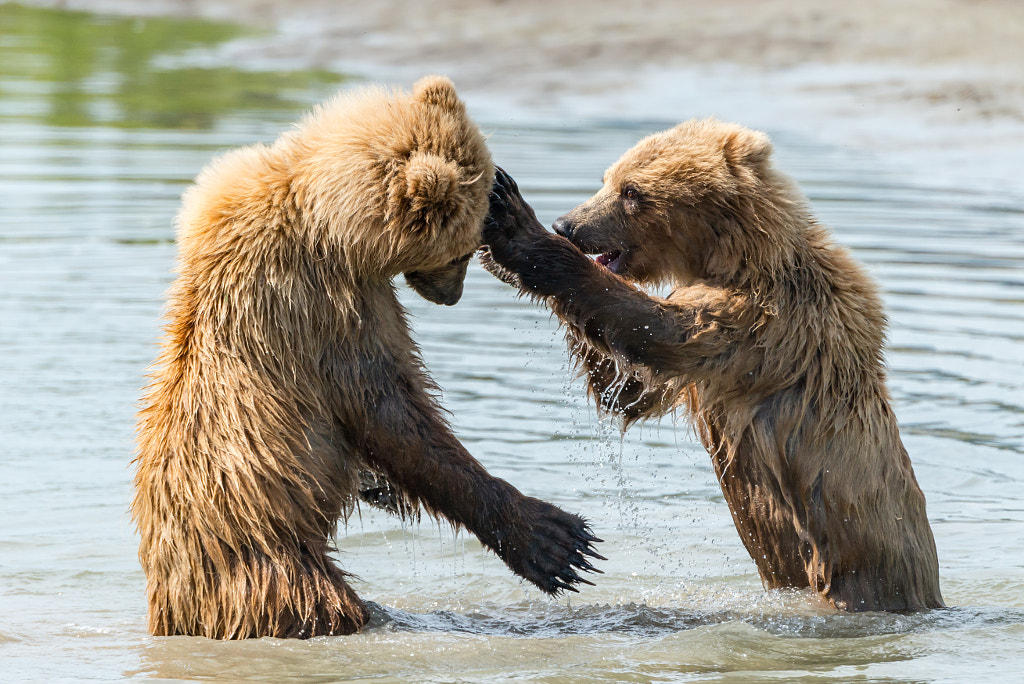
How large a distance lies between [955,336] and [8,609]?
6727mm

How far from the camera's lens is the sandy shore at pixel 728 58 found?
1823 centimetres

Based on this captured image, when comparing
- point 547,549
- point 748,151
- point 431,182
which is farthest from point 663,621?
point 431,182

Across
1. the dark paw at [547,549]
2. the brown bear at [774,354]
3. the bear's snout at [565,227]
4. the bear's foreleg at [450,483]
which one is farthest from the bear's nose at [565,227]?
the dark paw at [547,549]

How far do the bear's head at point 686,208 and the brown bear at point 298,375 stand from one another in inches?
44.7

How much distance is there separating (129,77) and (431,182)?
21.1 metres

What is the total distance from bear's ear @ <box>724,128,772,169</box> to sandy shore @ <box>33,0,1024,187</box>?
10.8m

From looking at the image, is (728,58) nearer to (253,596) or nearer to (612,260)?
(612,260)

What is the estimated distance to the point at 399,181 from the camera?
4.98 metres

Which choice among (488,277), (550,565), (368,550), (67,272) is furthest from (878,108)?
(550,565)

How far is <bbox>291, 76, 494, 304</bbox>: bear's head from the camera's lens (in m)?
4.99

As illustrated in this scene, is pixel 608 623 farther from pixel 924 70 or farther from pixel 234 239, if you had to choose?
pixel 924 70

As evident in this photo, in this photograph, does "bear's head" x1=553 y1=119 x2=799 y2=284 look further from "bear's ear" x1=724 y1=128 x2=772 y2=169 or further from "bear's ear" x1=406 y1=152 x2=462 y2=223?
"bear's ear" x1=406 y1=152 x2=462 y2=223

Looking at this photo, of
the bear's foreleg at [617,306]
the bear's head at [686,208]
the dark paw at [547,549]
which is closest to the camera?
the dark paw at [547,549]

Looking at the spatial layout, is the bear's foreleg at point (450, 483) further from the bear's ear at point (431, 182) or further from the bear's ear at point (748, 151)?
the bear's ear at point (748, 151)
